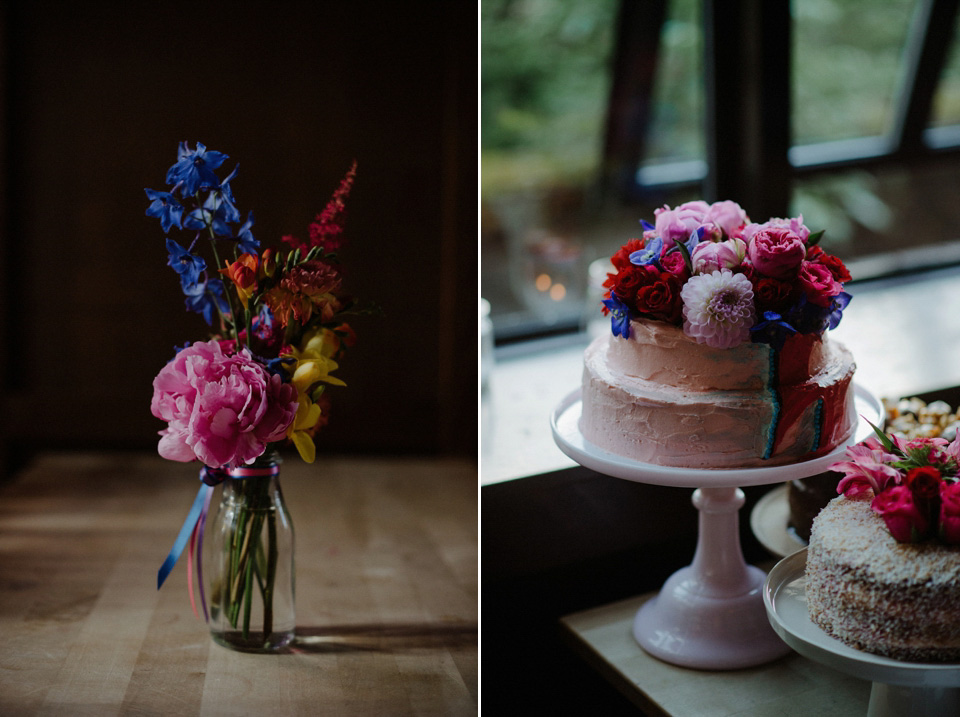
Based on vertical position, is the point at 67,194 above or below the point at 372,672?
above

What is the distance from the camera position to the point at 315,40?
6.54 feet

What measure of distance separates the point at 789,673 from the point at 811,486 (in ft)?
0.89

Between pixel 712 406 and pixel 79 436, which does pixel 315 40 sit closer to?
pixel 79 436

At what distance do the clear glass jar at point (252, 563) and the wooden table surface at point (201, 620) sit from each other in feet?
0.11

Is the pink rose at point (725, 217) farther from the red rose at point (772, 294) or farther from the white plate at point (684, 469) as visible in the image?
the white plate at point (684, 469)

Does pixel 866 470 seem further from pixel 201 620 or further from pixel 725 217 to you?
Result: pixel 201 620

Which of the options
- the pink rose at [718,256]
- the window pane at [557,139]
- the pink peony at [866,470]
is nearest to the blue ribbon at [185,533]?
the pink rose at [718,256]

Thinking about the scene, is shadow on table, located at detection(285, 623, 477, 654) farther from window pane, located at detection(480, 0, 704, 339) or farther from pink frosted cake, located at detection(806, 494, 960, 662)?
window pane, located at detection(480, 0, 704, 339)

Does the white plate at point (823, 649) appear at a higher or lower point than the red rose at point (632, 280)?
lower

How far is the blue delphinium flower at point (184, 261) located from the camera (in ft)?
3.81

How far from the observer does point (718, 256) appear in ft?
3.87

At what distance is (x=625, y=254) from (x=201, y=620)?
2.67 ft

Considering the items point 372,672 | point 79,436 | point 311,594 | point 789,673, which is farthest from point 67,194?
point 789,673

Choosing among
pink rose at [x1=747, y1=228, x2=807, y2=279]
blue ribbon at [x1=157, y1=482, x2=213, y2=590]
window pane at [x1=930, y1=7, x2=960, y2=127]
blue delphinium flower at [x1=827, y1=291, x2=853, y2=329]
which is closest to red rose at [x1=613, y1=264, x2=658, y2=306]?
pink rose at [x1=747, y1=228, x2=807, y2=279]
